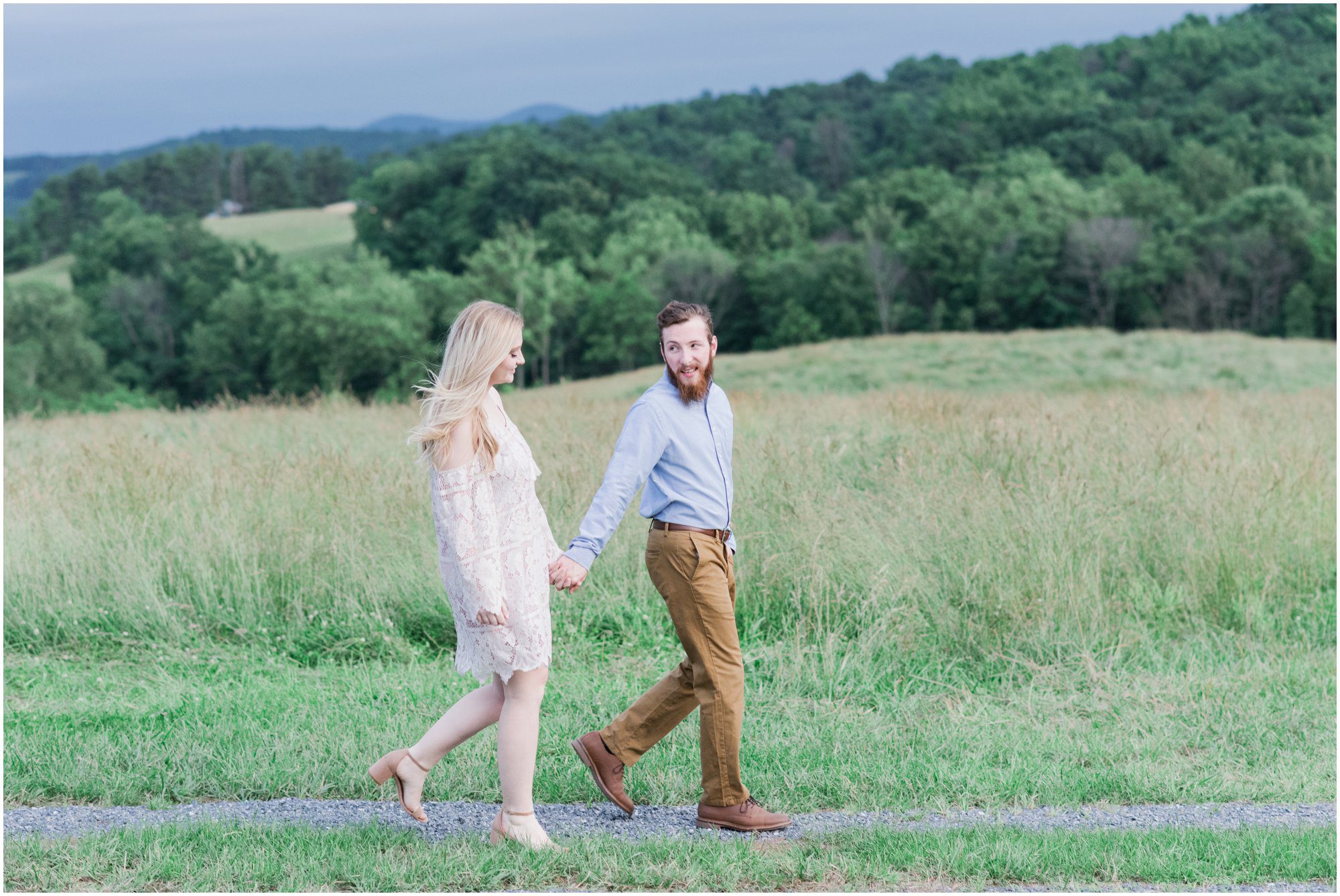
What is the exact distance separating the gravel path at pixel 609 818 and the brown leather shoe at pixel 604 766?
101 millimetres

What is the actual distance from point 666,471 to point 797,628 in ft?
8.19

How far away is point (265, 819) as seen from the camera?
14.0 ft

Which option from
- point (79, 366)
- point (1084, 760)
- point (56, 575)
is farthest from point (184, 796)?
point (79, 366)

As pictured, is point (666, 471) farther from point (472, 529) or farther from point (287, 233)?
point (287, 233)

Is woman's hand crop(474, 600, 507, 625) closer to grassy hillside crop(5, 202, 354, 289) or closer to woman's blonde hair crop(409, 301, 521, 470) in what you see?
woman's blonde hair crop(409, 301, 521, 470)

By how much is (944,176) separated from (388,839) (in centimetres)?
9546

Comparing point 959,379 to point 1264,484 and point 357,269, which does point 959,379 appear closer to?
point 1264,484

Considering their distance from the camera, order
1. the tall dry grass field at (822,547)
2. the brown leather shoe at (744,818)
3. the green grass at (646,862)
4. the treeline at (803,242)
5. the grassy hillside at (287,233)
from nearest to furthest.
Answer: the green grass at (646,862) < the brown leather shoe at (744,818) < the tall dry grass field at (822,547) < the treeline at (803,242) < the grassy hillside at (287,233)

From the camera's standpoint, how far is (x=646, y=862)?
12.6 ft

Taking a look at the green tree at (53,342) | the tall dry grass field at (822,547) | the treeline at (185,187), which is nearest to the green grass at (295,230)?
the treeline at (185,187)

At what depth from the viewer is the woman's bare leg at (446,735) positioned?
4.03 m

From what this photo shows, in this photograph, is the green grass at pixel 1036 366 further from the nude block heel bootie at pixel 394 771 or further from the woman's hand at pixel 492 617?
the woman's hand at pixel 492 617

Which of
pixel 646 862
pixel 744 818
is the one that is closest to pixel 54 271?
pixel 744 818

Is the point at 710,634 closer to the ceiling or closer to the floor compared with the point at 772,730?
closer to the ceiling
